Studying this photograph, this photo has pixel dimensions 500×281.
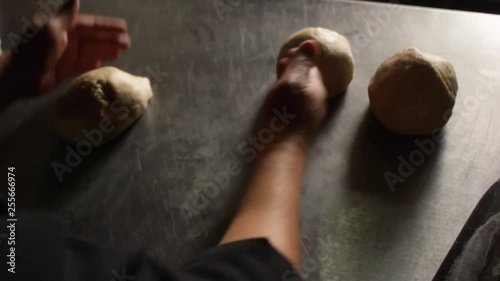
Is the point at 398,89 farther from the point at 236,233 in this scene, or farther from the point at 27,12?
the point at 27,12

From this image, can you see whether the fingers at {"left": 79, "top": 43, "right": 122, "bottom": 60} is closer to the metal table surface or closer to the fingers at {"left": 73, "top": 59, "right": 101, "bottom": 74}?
the fingers at {"left": 73, "top": 59, "right": 101, "bottom": 74}

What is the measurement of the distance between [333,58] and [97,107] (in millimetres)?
470

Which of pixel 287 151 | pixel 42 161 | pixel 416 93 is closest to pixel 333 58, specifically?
pixel 416 93

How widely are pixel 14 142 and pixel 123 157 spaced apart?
0.76ft

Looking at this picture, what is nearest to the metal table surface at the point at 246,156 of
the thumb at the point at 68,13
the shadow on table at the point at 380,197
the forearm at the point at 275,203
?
the shadow on table at the point at 380,197

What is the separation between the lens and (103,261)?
2.03ft

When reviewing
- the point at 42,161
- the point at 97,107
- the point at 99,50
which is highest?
the point at 99,50

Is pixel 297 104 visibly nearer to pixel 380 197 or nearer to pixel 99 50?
pixel 380 197

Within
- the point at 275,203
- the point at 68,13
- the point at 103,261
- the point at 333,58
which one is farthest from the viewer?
the point at 333,58

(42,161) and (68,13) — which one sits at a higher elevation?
(68,13)

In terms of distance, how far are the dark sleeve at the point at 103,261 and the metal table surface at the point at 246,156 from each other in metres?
0.21

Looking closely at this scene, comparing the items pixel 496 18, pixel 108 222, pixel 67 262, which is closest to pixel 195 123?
pixel 108 222

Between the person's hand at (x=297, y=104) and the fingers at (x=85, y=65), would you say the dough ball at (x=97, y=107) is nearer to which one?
the fingers at (x=85, y=65)

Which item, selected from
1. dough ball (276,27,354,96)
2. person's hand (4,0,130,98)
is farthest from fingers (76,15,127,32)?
dough ball (276,27,354,96)
